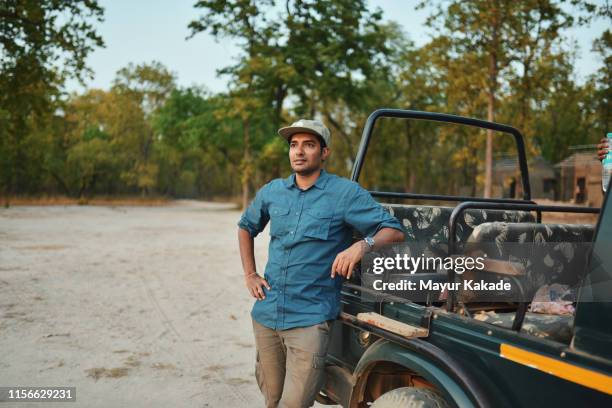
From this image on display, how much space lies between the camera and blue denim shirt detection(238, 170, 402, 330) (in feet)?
9.13

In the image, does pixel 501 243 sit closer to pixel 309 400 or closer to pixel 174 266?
pixel 309 400

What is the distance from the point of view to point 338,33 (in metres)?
31.3

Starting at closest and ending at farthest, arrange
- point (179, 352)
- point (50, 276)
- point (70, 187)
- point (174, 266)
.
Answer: point (179, 352), point (50, 276), point (174, 266), point (70, 187)

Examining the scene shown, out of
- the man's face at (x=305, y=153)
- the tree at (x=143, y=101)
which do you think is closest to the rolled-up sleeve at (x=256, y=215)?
the man's face at (x=305, y=153)

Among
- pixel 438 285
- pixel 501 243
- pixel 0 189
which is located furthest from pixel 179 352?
pixel 0 189

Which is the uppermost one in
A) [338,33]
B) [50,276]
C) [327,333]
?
[338,33]

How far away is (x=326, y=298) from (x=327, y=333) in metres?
0.18

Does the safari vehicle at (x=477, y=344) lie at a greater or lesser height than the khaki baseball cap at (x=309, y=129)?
lesser

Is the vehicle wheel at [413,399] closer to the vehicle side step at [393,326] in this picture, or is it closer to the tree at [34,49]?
the vehicle side step at [393,326]

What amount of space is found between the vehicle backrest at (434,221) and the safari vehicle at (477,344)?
183 mm

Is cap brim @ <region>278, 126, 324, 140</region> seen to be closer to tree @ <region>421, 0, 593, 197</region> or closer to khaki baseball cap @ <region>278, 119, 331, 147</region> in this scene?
khaki baseball cap @ <region>278, 119, 331, 147</region>

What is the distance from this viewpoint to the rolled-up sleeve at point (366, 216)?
2.77 metres

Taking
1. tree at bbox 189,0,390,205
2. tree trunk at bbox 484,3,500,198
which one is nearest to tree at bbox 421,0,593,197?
tree trunk at bbox 484,3,500,198

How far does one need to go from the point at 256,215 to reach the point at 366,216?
69 cm
